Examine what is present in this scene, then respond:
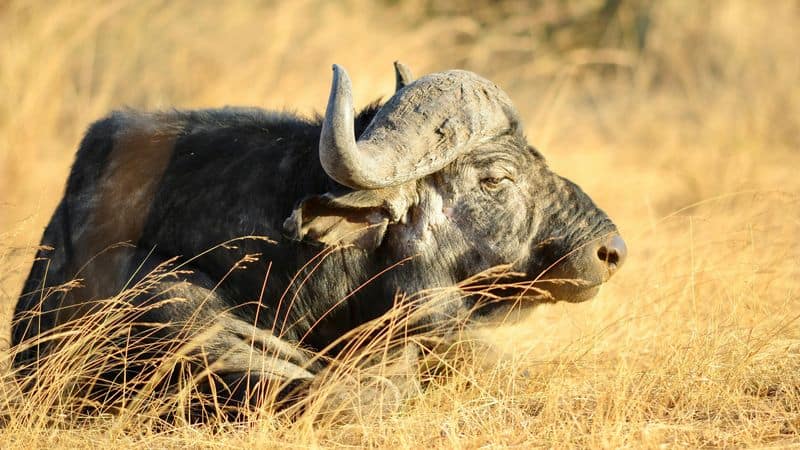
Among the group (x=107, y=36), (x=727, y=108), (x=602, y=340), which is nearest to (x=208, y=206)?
(x=602, y=340)

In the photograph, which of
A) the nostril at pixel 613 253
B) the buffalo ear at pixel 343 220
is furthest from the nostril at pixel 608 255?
the buffalo ear at pixel 343 220

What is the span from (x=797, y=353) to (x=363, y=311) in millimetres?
2103

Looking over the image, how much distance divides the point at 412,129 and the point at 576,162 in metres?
7.70

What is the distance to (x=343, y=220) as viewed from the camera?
4848mm

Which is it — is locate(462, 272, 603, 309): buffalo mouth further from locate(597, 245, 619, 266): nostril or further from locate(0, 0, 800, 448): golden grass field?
locate(0, 0, 800, 448): golden grass field

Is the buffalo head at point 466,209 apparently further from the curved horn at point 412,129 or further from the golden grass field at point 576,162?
the golden grass field at point 576,162

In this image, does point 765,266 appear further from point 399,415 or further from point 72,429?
point 72,429

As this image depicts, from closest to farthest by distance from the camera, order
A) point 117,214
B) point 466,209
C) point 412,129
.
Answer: point 412,129 < point 466,209 < point 117,214

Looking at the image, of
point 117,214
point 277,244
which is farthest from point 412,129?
point 117,214

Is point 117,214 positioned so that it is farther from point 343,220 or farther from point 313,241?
point 343,220

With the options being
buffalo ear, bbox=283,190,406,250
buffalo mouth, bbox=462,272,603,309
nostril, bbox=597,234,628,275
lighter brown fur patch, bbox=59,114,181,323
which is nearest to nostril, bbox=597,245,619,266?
nostril, bbox=597,234,628,275

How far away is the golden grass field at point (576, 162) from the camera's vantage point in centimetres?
452

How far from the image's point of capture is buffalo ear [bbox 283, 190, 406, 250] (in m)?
4.71

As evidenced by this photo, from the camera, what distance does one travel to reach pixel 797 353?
5.27 meters
